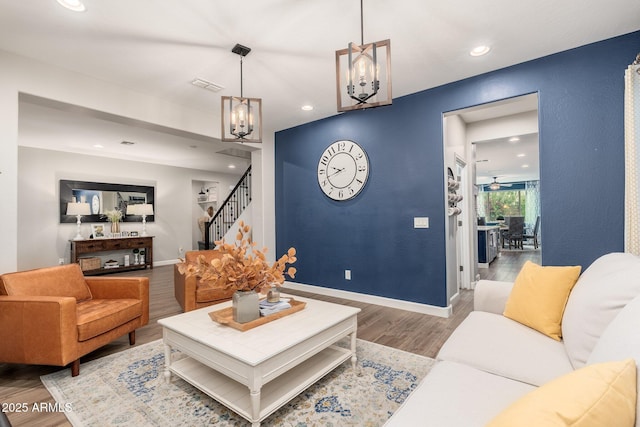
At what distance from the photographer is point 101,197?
6398 millimetres

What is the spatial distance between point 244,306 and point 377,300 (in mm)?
2355

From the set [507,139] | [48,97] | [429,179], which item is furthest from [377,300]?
[48,97]

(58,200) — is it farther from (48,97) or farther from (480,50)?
(480,50)

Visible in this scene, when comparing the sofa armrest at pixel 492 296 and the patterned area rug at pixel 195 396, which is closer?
the patterned area rug at pixel 195 396

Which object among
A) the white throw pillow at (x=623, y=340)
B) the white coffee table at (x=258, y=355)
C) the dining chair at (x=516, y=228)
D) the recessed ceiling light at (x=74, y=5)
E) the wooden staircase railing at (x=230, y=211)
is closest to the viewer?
the white throw pillow at (x=623, y=340)

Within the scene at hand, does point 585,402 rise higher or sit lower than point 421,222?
lower

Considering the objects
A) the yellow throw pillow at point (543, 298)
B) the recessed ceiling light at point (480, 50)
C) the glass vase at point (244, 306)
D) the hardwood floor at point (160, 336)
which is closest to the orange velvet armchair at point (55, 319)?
the hardwood floor at point (160, 336)

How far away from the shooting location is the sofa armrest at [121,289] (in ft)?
8.91

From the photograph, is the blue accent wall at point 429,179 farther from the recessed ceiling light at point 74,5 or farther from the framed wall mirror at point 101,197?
the framed wall mirror at point 101,197

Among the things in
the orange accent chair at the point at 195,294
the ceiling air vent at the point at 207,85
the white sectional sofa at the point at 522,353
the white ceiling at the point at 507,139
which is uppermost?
the ceiling air vent at the point at 207,85

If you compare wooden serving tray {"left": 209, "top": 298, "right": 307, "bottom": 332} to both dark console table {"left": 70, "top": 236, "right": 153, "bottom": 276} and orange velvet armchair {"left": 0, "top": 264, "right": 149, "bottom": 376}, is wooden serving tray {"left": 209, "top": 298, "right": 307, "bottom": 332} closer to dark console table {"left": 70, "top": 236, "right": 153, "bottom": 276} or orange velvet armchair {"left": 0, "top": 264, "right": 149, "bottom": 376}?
orange velvet armchair {"left": 0, "top": 264, "right": 149, "bottom": 376}

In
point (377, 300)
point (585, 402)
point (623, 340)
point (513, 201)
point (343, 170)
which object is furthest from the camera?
point (513, 201)

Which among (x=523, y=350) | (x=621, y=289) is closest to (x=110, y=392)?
(x=523, y=350)

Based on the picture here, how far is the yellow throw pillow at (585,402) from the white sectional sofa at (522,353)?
0.06m
